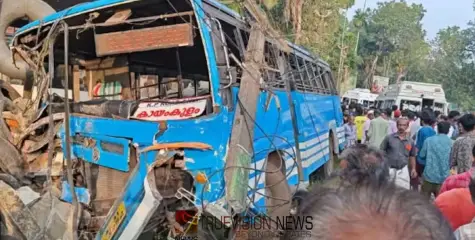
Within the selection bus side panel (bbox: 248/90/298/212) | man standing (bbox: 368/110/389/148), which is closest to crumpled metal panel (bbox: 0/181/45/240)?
bus side panel (bbox: 248/90/298/212)

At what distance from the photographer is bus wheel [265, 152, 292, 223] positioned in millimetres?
5434

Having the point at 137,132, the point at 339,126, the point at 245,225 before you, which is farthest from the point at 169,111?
the point at 339,126

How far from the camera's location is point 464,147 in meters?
5.73

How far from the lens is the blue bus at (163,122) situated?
433 cm

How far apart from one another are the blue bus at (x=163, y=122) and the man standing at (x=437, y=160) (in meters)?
1.65

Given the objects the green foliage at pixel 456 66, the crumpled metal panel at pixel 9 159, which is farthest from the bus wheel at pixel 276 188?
the green foliage at pixel 456 66

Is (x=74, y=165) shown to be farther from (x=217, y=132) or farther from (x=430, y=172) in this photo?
(x=430, y=172)

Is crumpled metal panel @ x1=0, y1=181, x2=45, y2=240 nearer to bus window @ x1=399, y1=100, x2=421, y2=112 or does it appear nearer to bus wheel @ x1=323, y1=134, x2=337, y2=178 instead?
bus wheel @ x1=323, y1=134, x2=337, y2=178

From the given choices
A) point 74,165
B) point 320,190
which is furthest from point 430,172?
A: point 320,190

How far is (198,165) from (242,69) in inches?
42.6

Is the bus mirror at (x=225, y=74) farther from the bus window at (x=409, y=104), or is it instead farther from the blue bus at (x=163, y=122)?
the bus window at (x=409, y=104)

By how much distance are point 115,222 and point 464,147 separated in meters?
3.81

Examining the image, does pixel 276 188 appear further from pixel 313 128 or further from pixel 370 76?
pixel 370 76

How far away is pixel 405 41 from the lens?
54250 mm
